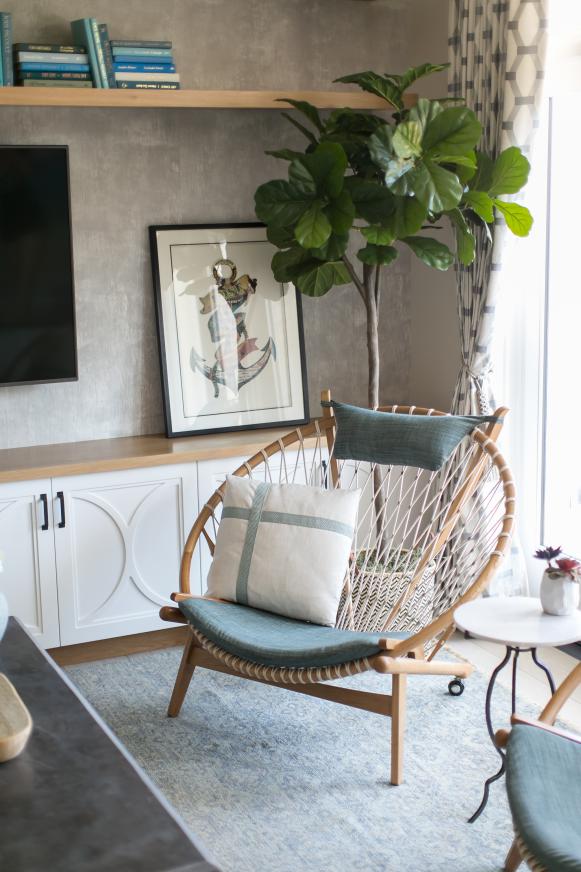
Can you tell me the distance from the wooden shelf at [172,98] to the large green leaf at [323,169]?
355 millimetres

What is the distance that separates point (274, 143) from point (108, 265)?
84cm

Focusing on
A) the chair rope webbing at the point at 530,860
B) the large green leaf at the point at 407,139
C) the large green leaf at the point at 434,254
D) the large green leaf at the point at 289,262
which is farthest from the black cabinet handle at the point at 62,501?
the chair rope webbing at the point at 530,860

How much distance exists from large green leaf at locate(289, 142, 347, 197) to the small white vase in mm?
1493

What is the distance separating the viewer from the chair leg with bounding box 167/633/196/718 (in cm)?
298

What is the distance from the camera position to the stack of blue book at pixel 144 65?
133 inches

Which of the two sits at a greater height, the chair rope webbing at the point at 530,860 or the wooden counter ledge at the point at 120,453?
the wooden counter ledge at the point at 120,453

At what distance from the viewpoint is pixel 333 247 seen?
3385mm

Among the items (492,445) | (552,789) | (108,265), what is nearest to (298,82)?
(108,265)

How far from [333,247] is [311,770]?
1681 mm

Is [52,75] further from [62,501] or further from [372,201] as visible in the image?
[62,501]

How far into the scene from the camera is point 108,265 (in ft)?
12.4

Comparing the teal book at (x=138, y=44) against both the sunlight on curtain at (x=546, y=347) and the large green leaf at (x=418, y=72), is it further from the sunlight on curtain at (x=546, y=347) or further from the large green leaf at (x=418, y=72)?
the sunlight on curtain at (x=546, y=347)

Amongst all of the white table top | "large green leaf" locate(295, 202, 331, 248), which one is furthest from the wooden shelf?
the white table top

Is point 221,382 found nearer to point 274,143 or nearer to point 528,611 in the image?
point 274,143
